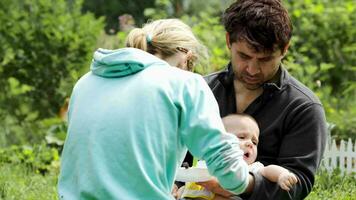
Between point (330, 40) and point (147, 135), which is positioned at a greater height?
point (147, 135)

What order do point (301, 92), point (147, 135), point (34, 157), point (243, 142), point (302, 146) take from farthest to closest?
point (34, 157) < point (301, 92) < point (302, 146) < point (243, 142) < point (147, 135)

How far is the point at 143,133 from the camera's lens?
338 centimetres

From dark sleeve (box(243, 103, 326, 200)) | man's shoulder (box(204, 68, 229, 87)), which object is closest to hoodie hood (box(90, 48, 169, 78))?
dark sleeve (box(243, 103, 326, 200))

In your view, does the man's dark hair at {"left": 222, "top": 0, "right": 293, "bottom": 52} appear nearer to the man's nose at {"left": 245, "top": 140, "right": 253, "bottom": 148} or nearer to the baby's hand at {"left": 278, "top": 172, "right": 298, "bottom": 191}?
the man's nose at {"left": 245, "top": 140, "right": 253, "bottom": 148}

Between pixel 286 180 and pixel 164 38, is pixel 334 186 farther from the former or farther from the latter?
pixel 164 38

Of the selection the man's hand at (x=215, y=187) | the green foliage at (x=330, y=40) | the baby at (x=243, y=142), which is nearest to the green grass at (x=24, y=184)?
the baby at (x=243, y=142)

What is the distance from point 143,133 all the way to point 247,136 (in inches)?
33.6

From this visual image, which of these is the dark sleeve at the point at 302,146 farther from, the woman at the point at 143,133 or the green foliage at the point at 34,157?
the green foliage at the point at 34,157

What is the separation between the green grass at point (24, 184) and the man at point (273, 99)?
2.05 metres

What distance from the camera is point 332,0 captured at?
33.6ft

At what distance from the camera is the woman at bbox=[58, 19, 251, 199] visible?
3.36 m

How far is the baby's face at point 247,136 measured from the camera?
4.11m

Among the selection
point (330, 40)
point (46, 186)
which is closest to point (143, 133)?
point (46, 186)

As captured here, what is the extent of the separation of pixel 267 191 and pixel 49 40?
5465 millimetres
